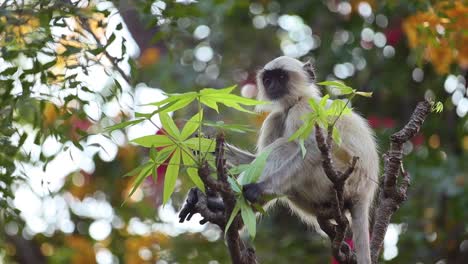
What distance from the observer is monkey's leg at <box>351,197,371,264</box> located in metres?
4.08

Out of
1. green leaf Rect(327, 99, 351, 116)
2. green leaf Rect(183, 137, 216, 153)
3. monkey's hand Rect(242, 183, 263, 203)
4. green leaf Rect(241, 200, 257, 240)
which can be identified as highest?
green leaf Rect(327, 99, 351, 116)

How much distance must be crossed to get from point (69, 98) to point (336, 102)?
1329mm

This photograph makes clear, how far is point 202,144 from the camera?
9.55 ft

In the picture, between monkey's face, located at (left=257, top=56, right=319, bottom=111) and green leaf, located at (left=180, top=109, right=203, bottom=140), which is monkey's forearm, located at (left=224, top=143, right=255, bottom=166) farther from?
green leaf, located at (left=180, top=109, right=203, bottom=140)

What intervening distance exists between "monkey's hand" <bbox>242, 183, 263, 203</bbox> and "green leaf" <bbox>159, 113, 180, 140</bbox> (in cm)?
44

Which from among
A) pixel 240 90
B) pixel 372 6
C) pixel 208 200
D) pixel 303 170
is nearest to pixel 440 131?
pixel 372 6

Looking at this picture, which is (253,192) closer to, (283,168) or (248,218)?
(248,218)

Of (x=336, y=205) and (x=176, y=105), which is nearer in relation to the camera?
(x=176, y=105)

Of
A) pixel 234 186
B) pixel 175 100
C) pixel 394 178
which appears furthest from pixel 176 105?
pixel 394 178

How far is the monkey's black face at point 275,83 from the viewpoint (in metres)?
5.06

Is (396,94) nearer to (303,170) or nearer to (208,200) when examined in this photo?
(303,170)

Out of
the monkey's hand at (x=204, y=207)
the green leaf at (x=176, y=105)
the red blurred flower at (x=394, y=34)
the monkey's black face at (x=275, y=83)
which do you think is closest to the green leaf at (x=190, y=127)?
the green leaf at (x=176, y=105)

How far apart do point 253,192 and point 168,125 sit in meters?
0.75

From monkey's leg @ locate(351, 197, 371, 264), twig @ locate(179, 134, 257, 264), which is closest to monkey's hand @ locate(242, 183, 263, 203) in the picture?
twig @ locate(179, 134, 257, 264)
